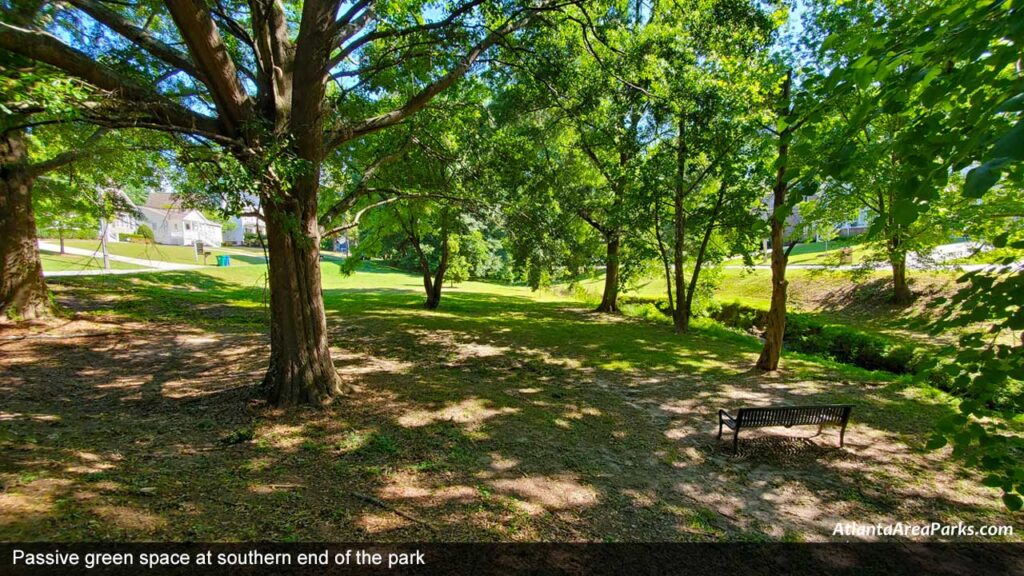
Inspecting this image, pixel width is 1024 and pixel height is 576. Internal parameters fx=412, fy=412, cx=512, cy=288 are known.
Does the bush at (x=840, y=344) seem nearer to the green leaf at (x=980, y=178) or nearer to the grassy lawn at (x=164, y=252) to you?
the green leaf at (x=980, y=178)

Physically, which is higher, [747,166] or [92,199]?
[747,166]

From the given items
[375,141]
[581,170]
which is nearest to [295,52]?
[375,141]

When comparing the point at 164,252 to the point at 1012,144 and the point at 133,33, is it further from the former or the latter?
the point at 1012,144

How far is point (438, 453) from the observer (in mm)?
4820

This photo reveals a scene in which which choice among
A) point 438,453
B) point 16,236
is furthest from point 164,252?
point 438,453

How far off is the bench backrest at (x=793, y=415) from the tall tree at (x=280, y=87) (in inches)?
226

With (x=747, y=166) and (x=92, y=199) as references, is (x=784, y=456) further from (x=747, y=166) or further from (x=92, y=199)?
(x=92, y=199)

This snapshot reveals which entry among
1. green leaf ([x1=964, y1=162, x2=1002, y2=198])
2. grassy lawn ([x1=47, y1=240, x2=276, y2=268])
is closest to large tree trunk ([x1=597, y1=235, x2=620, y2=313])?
green leaf ([x1=964, y1=162, x2=1002, y2=198])

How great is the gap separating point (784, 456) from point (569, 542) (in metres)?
3.53

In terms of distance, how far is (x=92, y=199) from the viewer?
1016 centimetres

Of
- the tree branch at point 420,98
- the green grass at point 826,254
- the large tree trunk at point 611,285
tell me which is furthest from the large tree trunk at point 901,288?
the tree branch at point 420,98

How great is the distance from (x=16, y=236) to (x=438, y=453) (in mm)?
10784

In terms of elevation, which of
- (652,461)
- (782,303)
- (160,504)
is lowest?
(652,461)
